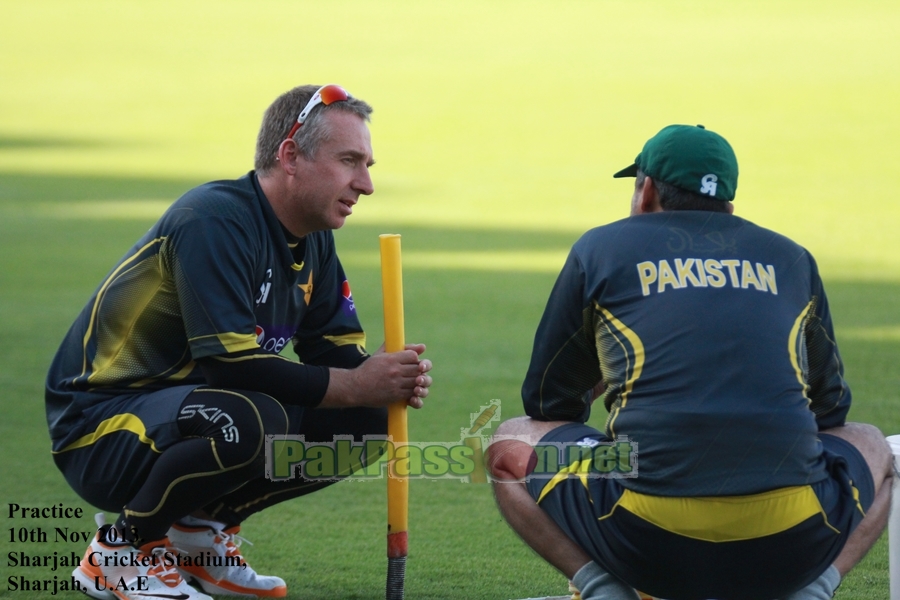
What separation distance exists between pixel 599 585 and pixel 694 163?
2.84 feet

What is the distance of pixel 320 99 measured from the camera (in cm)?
295

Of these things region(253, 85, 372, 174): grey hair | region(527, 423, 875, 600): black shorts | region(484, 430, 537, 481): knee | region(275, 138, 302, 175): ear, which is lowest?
region(527, 423, 875, 600): black shorts

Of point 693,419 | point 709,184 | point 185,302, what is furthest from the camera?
point 185,302

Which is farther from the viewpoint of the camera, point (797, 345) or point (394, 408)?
point (394, 408)

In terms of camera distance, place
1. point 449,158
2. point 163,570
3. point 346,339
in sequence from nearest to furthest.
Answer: point 163,570 → point 346,339 → point 449,158

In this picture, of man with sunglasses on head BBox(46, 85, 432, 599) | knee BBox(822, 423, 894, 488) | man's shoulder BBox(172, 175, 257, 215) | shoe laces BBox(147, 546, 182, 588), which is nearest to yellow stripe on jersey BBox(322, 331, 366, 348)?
man with sunglasses on head BBox(46, 85, 432, 599)

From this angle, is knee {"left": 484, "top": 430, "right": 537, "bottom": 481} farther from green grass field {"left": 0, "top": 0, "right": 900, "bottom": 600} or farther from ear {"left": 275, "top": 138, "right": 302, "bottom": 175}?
ear {"left": 275, "top": 138, "right": 302, "bottom": 175}

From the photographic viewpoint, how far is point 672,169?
2.52 metres

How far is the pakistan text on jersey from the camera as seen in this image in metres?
2.38

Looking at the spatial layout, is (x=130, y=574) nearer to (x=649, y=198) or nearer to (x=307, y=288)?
(x=307, y=288)

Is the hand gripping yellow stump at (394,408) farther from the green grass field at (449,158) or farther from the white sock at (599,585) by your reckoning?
the white sock at (599,585)

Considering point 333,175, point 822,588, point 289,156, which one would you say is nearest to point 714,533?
point 822,588

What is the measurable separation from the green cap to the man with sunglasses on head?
744 mm

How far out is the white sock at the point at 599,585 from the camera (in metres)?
2.48
